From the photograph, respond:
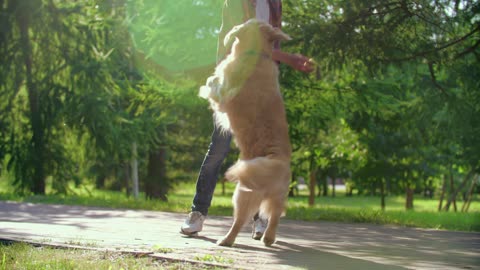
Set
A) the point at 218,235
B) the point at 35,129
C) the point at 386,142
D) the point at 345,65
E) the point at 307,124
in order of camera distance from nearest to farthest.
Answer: the point at 218,235 → the point at 345,65 → the point at 307,124 → the point at 35,129 → the point at 386,142

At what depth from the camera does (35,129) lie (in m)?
13.2

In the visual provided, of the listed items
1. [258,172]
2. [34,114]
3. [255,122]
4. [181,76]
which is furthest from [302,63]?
[34,114]

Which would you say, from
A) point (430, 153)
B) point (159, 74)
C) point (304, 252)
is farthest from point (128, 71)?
point (304, 252)

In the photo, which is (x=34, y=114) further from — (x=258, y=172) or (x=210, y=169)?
(x=258, y=172)

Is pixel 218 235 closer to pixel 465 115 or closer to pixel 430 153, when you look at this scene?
pixel 465 115

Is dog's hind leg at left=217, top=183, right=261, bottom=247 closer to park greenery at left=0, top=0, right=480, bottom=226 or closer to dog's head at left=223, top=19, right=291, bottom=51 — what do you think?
dog's head at left=223, top=19, right=291, bottom=51

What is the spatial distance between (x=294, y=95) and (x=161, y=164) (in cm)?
1209

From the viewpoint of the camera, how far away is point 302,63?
3.84 m

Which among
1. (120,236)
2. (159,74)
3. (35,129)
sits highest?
(159,74)

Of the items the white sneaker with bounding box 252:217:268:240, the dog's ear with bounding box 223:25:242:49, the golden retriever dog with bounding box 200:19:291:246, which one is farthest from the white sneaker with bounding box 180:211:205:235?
the dog's ear with bounding box 223:25:242:49

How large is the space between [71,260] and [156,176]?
58.9 ft

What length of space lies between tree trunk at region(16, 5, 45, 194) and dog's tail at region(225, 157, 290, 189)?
1043cm

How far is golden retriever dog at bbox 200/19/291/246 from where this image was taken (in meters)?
3.70

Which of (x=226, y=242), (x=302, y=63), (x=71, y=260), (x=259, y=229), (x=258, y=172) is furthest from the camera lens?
(x=259, y=229)
